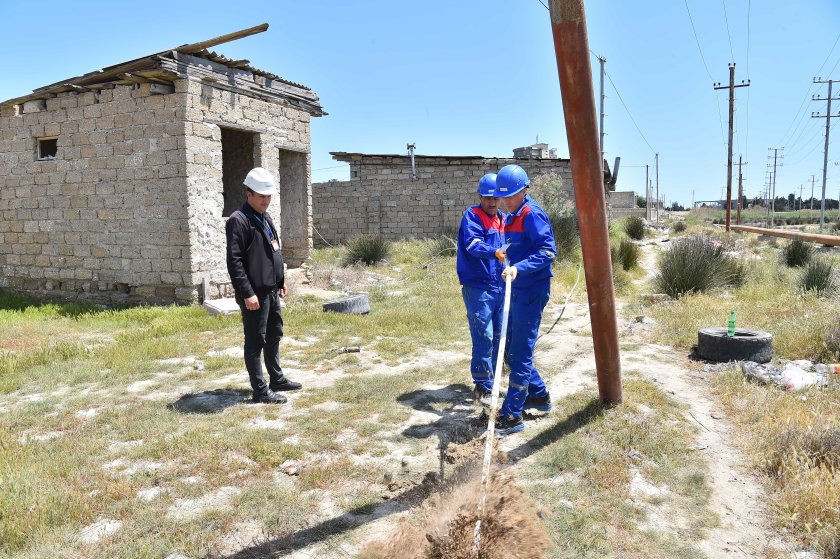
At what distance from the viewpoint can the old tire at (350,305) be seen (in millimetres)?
8562

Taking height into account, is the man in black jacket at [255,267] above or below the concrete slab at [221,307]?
above

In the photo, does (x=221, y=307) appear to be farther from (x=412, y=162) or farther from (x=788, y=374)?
(x=412, y=162)

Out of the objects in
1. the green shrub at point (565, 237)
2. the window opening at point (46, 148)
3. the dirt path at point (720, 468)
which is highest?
the window opening at point (46, 148)

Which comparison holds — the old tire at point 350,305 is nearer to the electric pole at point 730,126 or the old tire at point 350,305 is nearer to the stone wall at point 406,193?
the stone wall at point 406,193

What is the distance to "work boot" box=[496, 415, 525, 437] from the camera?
13.4ft

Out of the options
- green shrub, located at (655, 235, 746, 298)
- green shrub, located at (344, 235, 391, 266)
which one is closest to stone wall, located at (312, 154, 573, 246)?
green shrub, located at (344, 235, 391, 266)

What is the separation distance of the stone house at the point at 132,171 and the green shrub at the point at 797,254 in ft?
37.6

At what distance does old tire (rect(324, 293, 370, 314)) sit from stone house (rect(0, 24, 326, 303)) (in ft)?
7.46

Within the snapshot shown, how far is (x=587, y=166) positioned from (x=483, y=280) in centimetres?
134

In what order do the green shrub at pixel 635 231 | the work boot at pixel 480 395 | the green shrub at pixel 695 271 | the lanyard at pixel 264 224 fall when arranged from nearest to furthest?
1. the work boot at pixel 480 395
2. the lanyard at pixel 264 224
3. the green shrub at pixel 695 271
4. the green shrub at pixel 635 231

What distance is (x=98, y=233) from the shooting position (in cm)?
977

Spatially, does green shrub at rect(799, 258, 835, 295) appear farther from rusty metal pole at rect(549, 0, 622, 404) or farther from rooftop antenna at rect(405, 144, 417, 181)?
rooftop antenna at rect(405, 144, 417, 181)

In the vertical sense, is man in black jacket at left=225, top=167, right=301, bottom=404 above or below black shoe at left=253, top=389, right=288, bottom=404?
above

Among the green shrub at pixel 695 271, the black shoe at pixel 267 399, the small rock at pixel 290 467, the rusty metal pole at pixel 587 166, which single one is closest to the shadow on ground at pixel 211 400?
the black shoe at pixel 267 399
